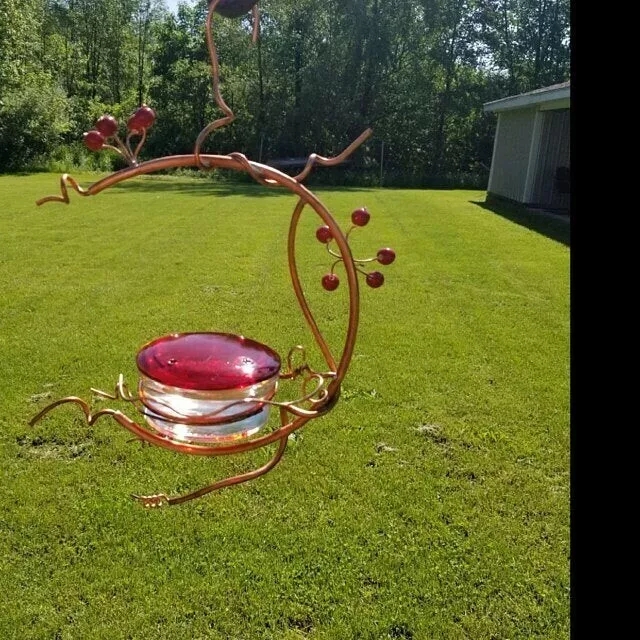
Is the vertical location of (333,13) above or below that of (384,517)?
above

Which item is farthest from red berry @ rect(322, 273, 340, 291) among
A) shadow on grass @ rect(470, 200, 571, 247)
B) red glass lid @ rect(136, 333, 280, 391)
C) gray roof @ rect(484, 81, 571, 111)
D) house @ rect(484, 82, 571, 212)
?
house @ rect(484, 82, 571, 212)

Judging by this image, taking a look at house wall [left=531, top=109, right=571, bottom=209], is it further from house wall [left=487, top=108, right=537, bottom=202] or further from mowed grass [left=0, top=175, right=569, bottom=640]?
mowed grass [left=0, top=175, right=569, bottom=640]

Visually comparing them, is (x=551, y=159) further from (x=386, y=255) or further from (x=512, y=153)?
(x=386, y=255)

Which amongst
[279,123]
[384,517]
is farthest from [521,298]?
[279,123]

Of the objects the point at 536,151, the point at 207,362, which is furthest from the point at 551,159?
the point at 207,362

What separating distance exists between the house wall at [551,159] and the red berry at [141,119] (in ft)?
47.3

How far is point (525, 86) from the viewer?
2725 centimetres

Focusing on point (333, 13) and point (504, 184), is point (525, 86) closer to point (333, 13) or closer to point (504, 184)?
point (333, 13)

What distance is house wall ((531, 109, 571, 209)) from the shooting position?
14.3 m

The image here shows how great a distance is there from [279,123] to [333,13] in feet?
14.3

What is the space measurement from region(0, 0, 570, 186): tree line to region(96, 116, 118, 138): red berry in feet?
73.2

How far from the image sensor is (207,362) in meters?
0.93
